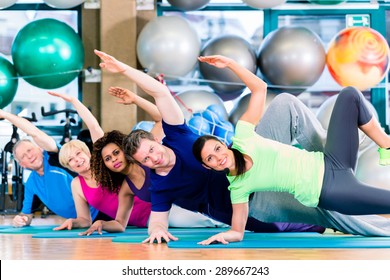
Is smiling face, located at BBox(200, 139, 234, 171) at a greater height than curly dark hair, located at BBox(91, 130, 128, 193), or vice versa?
smiling face, located at BBox(200, 139, 234, 171)

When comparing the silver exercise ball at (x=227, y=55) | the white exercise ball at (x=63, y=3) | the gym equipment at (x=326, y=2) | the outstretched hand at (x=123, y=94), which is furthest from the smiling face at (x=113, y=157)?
the gym equipment at (x=326, y=2)

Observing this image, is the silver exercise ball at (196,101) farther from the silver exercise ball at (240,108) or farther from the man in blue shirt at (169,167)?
the man in blue shirt at (169,167)

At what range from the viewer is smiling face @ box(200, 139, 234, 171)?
9.43 ft

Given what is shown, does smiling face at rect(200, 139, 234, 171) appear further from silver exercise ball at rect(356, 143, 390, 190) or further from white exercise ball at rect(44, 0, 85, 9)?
white exercise ball at rect(44, 0, 85, 9)

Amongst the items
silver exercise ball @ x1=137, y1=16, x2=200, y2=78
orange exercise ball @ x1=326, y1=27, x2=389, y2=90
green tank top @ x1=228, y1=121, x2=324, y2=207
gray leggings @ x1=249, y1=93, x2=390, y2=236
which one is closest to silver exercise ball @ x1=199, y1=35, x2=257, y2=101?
silver exercise ball @ x1=137, y1=16, x2=200, y2=78

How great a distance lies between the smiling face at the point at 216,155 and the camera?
2.88m

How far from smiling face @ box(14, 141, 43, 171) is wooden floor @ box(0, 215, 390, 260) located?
936 mm

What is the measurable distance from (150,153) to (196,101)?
2898mm

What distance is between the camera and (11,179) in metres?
6.45

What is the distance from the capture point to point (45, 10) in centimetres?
684

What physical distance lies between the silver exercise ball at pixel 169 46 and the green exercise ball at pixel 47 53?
1.96 ft
